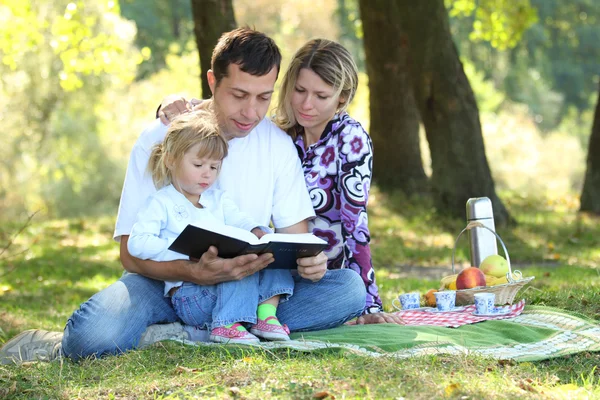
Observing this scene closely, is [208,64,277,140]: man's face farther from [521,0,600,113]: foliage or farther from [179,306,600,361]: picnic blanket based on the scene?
[521,0,600,113]: foliage

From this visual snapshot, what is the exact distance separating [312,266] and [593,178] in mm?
8190

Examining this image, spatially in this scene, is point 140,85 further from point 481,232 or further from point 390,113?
point 481,232

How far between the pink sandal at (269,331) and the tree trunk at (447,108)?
6134 millimetres

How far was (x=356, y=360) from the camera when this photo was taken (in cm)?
354

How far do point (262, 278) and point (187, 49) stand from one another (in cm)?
3349

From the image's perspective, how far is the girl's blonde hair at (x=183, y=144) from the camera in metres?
4.12

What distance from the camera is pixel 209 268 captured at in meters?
3.93

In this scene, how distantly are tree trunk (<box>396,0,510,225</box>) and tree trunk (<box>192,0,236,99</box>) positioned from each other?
91.4 inches

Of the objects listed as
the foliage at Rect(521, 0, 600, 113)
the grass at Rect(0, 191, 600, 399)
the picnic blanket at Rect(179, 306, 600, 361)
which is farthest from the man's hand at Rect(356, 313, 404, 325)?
the foliage at Rect(521, 0, 600, 113)

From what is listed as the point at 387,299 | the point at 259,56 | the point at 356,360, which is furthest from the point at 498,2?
the point at 356,360

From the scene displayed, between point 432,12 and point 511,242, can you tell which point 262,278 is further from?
point 432,12

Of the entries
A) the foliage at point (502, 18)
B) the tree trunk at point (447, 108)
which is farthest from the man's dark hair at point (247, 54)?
the foliage at point (502, 18)

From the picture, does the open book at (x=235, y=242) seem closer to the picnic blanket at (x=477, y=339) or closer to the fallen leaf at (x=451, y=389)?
the picnic blanket at (x=477, y=339)

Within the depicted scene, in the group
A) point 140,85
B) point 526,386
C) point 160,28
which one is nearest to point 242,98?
point 526,386
